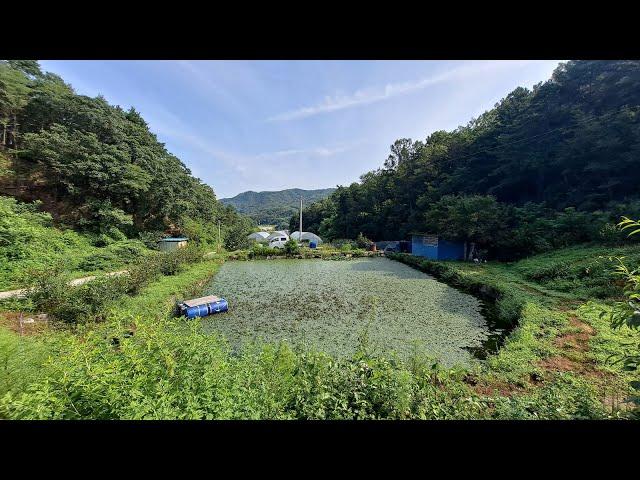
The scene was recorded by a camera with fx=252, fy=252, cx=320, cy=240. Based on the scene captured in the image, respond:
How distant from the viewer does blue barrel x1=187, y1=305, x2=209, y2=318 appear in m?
7.09

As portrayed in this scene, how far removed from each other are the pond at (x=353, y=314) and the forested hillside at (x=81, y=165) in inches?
370

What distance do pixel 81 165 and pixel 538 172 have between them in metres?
30.8

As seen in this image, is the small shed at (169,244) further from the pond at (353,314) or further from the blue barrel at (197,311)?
the blue barrel at (197,311)

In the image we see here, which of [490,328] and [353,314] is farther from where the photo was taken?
[353,314]

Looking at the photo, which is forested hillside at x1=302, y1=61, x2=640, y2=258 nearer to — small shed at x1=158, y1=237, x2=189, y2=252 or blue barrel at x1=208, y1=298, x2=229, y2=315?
blue barrel at x1=208, y1=298, x2=229, y2=315

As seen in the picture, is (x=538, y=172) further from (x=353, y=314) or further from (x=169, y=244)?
(x=169, y=244)

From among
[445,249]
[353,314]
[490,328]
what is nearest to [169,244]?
[353,314]

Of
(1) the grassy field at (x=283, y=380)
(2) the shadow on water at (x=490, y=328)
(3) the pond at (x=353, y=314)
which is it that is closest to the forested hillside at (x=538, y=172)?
(3) the pond at (x=353, y=314)

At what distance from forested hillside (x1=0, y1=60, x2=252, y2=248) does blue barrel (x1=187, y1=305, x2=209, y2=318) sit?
1106cm

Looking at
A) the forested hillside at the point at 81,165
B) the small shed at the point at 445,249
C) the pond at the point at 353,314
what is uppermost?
the forested hillside at the point at 81,165

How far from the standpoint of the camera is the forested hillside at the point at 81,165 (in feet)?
47.2

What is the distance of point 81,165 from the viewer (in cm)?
1427
